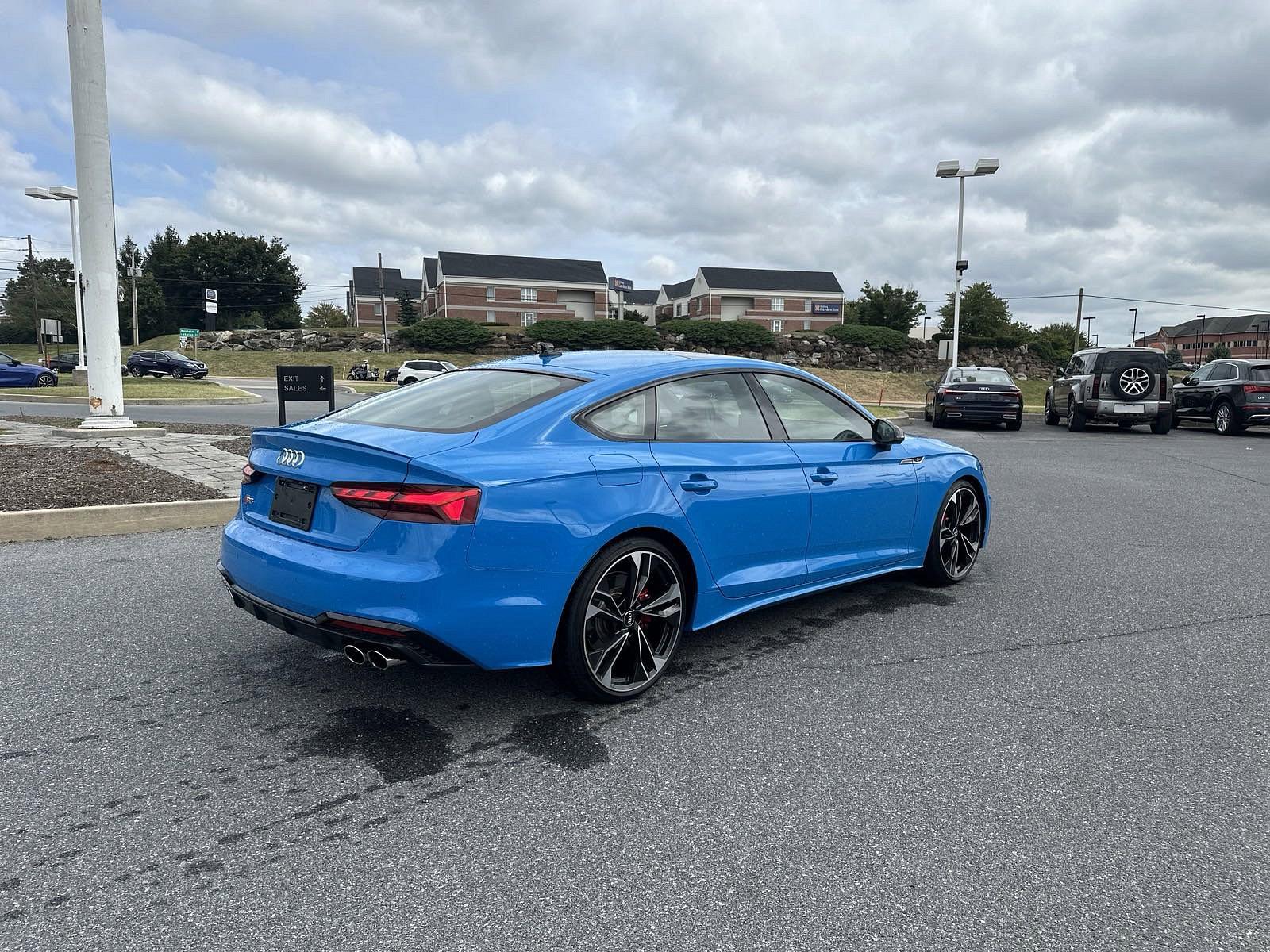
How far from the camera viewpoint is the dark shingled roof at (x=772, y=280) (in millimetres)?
88875

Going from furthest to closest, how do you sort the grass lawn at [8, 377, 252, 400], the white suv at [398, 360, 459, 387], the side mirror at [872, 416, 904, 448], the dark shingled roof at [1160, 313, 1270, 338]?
1. the dark shingled roof at [1160, 313, 1270, 338]
2. the white suv at [398, 360, 459, 387]
3. the grass lawn at [8, 377, 252, 400]
4. the side mirror at [872, 416, 904, 448]

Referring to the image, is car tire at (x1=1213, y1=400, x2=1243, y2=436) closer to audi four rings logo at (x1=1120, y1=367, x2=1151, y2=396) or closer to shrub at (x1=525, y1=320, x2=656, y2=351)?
audi four rings logo at (x1=1120, y1=367, x2=1151, y2=396)

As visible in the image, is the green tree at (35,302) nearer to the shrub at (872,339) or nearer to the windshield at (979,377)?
the shrub at (872,339)

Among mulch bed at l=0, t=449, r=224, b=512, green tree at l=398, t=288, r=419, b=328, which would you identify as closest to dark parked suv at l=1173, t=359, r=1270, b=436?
mulch bed at l=0, t=449, r=224, b=512

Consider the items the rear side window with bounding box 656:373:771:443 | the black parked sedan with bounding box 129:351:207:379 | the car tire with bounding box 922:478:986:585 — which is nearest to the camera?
the rear side window with bounding box 656:373:771:443

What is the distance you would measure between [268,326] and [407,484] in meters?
89.5

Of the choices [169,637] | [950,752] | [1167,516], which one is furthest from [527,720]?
[1167,516]

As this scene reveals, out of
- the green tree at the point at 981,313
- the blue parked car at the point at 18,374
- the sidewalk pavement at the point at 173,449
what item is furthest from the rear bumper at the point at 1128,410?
the green tree at the point at 981,313

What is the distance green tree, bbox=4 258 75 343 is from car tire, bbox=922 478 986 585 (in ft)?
293

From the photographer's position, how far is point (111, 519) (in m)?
6.97

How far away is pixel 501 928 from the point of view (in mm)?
2203

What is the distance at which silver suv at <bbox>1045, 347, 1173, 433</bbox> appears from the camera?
61.7 ft

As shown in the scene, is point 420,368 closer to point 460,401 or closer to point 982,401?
point 982,401

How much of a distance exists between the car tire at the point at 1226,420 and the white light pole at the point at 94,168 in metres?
21.9
